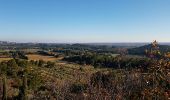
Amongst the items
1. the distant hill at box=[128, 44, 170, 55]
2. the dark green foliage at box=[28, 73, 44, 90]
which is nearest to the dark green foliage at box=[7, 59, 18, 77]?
the dark green foliage at box=[28, 73, 44, 90]

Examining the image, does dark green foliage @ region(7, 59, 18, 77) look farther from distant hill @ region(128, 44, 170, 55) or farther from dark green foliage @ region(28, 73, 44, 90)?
distant hill @ region(128, 44, 170, 55)

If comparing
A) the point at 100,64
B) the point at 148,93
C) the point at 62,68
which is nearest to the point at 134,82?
the point at 148,93

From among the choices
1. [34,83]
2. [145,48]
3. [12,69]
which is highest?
[145,48]

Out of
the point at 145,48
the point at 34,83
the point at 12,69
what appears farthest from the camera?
the point at 12,69

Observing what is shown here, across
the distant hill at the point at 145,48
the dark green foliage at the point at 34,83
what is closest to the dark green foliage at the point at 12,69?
the dark green foliage at the point at 34,83

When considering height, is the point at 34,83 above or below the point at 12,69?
below

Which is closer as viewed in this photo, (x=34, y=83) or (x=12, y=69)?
(x=34, y=83)

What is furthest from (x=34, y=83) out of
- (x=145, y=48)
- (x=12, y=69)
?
(x=145, y=48)

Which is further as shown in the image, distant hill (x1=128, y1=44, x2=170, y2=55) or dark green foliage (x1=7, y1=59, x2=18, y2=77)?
dark green foliage (x1=7, y1=59, x2=18, y2=77)

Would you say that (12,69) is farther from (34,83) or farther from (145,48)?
(145,48)

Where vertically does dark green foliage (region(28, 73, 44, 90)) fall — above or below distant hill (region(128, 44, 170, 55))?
below

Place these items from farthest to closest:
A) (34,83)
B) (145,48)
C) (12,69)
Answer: (12,69) < (34,83) < (145,48)
